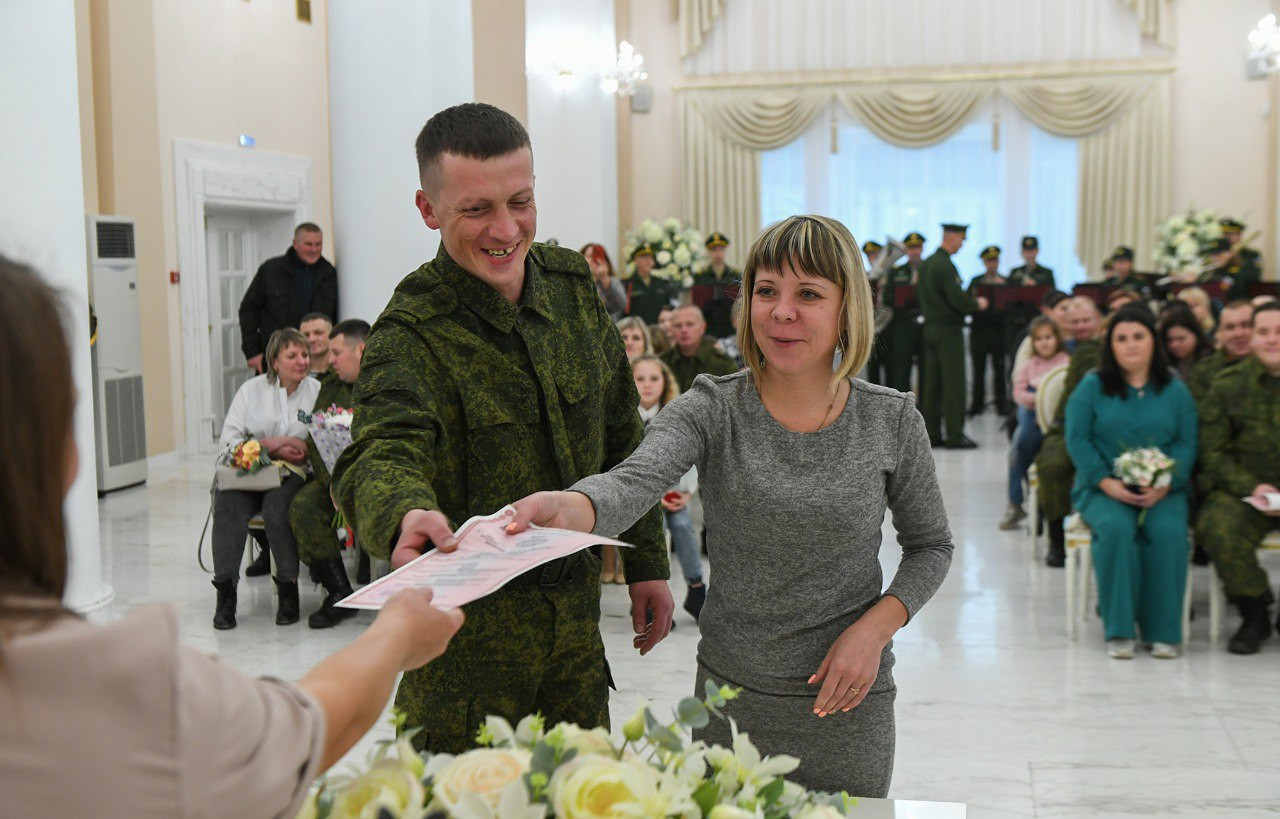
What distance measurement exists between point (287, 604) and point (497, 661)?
4315mm

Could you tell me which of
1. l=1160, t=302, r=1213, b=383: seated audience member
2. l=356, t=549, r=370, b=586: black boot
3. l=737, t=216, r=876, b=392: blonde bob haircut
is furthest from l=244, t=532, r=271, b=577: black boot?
l=737, t=216, r=876, b=392: blonde bob haircut

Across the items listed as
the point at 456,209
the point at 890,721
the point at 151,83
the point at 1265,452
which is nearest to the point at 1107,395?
the point at 1265,452

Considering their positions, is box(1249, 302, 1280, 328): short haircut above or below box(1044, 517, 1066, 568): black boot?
above

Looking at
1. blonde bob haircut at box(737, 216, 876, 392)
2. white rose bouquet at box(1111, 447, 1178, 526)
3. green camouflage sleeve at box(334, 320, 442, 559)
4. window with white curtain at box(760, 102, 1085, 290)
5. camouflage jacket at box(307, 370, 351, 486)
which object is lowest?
white rose bouquet at box(1111, 447, 1178, 526)

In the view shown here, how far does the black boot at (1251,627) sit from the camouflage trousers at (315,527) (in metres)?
3.99

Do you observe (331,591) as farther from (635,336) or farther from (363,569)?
(635,336)

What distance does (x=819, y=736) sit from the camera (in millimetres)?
2025

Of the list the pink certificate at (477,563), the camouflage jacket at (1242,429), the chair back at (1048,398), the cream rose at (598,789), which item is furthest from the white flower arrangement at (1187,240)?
the cream rose at (598,789)

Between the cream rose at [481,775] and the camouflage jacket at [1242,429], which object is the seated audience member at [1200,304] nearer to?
the camouflage jacket at [1242,429]

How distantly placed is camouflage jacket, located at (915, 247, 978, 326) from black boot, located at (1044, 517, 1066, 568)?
4.58m

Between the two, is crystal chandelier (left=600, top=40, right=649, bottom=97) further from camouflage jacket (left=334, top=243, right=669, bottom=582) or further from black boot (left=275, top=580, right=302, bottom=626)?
camouflage jacket (left=334, top=243, right=669, bottom=582)

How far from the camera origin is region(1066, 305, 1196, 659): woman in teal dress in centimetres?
547

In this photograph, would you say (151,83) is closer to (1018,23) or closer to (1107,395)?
(1107,395)

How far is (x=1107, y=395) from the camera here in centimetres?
565
